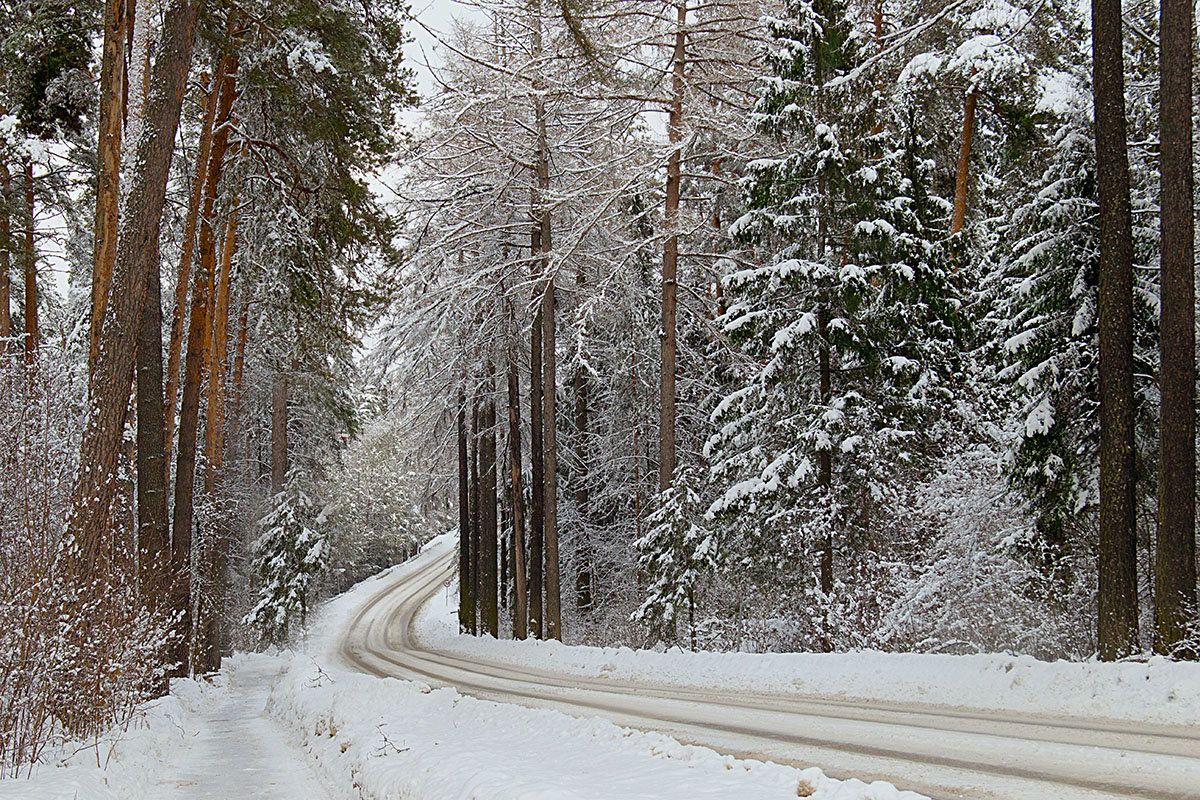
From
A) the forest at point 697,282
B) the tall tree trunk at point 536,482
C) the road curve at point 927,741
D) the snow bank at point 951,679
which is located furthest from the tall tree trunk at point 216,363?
the road curve at point 927,741

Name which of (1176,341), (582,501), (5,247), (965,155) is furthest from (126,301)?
(582,501)

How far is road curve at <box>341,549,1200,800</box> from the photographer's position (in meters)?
4.95

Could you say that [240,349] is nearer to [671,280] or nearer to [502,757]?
[671,280]

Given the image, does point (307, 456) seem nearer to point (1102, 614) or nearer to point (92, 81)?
point (92, 81)

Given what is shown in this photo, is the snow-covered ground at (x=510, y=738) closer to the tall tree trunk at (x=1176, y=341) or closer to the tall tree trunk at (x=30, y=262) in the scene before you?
the tall tree trunk at (x=1176, y=341)

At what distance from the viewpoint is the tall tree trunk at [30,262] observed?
16.5m

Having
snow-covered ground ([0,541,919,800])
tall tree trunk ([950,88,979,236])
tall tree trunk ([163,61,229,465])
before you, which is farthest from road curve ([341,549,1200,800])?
tall tree trunk ([950,88,979,236])

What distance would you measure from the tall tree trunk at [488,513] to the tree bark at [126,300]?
18.3m

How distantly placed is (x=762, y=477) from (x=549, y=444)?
843 centimetres

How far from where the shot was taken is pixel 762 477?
15.3m

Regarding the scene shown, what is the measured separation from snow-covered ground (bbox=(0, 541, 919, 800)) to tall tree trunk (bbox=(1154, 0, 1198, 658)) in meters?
6.32

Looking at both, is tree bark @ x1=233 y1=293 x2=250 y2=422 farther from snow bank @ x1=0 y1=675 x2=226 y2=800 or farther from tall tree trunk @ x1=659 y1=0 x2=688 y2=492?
snow bank @ x1=0 y1=675 x2=226 y2=800

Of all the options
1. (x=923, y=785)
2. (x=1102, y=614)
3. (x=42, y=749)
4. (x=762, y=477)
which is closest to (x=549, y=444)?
(x=762, y=477)

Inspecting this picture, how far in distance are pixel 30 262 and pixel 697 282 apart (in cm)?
1529
